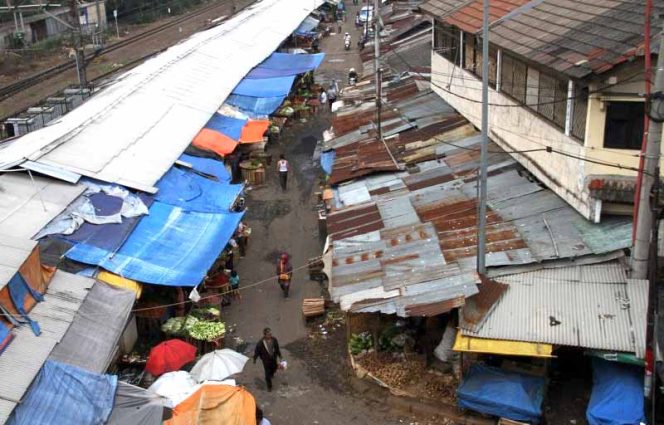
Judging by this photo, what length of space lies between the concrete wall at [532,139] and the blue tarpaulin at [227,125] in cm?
797

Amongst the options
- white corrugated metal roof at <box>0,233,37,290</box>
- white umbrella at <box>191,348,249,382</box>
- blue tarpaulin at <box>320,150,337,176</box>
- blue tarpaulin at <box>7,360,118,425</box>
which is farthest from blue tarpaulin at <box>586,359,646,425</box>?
blue tarpaulin at <box>320,150,337,176</box>

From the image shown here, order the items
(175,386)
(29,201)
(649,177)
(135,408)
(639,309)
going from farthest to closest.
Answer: (29,201) → (175,386) → (639,309) → (135,408) → (649,177)

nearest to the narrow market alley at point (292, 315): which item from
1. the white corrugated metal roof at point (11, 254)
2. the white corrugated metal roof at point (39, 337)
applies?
the white corrugated metal roof at point (39, 337)

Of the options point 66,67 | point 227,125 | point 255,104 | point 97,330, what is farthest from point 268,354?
point 66,67

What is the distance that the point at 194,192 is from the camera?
19.5 metres

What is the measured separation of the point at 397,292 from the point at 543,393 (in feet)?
9.83

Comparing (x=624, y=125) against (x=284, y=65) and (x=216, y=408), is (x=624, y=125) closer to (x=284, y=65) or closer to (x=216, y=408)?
(x=216, y=408)

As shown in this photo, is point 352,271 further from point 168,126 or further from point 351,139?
point 168,126

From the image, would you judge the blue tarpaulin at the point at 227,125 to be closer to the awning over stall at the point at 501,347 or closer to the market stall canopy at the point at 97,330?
the market stall canopy at the point at 97,330

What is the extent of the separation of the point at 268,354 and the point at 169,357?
6.24 ft

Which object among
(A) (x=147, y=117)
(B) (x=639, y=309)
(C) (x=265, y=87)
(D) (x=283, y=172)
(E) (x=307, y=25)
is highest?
(A) (x=147, y=117)

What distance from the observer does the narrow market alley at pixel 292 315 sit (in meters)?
13.3

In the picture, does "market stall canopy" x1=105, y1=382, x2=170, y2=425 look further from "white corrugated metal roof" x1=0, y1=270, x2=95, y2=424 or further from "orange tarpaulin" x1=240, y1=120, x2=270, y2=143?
"orange tarpaulin" x1=240, y1=120, x2=270, y2=143

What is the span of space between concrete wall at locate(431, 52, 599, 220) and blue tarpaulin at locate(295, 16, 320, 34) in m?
30.1
